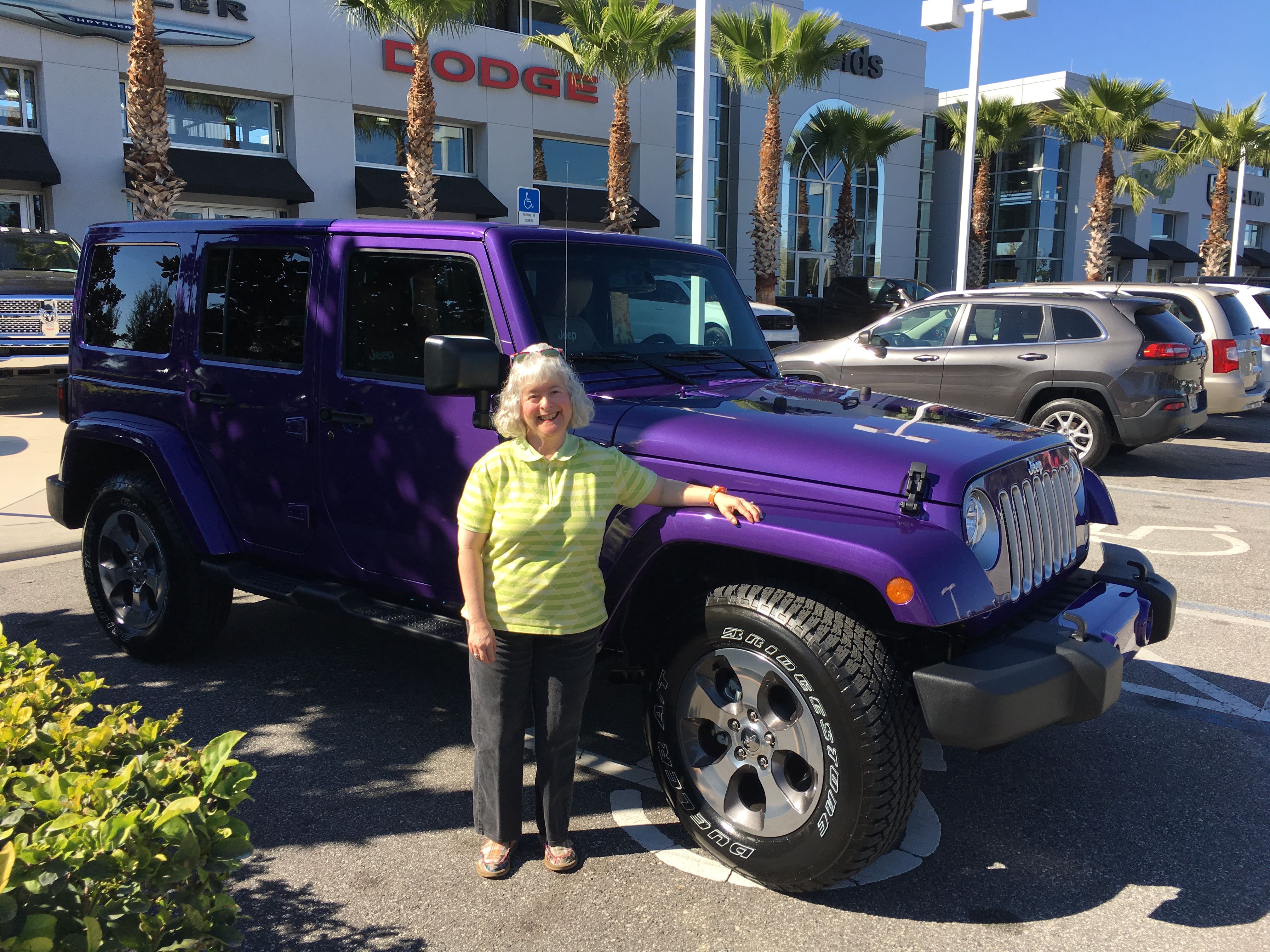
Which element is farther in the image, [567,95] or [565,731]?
[567,95]

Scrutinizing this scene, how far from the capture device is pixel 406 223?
3957 millimetres

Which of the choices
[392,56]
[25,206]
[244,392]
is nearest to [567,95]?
[392,56]

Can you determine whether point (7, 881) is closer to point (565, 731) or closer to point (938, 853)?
point (565, 731)

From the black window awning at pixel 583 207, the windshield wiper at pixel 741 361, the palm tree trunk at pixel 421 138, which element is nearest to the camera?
the windshield wiper at pixel 741 361

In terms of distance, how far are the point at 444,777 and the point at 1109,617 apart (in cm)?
237

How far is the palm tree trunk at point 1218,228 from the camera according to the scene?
113 ft

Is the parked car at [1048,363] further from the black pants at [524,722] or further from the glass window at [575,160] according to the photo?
the glass window at [575,160]

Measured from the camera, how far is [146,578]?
4832 millimetres

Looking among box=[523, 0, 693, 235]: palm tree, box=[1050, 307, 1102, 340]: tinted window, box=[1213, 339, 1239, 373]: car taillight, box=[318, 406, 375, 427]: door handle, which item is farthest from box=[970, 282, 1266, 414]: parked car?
box=[523, 0, 693, 235]: palm tree

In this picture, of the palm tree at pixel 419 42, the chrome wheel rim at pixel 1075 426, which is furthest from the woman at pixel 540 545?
the palm tree at pixel 419 42

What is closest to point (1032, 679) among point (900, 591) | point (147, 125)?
point (900, 591)

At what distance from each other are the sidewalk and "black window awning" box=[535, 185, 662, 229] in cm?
1391

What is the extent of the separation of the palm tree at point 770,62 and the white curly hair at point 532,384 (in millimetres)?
22059

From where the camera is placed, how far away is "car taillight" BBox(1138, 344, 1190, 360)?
9.71 m
